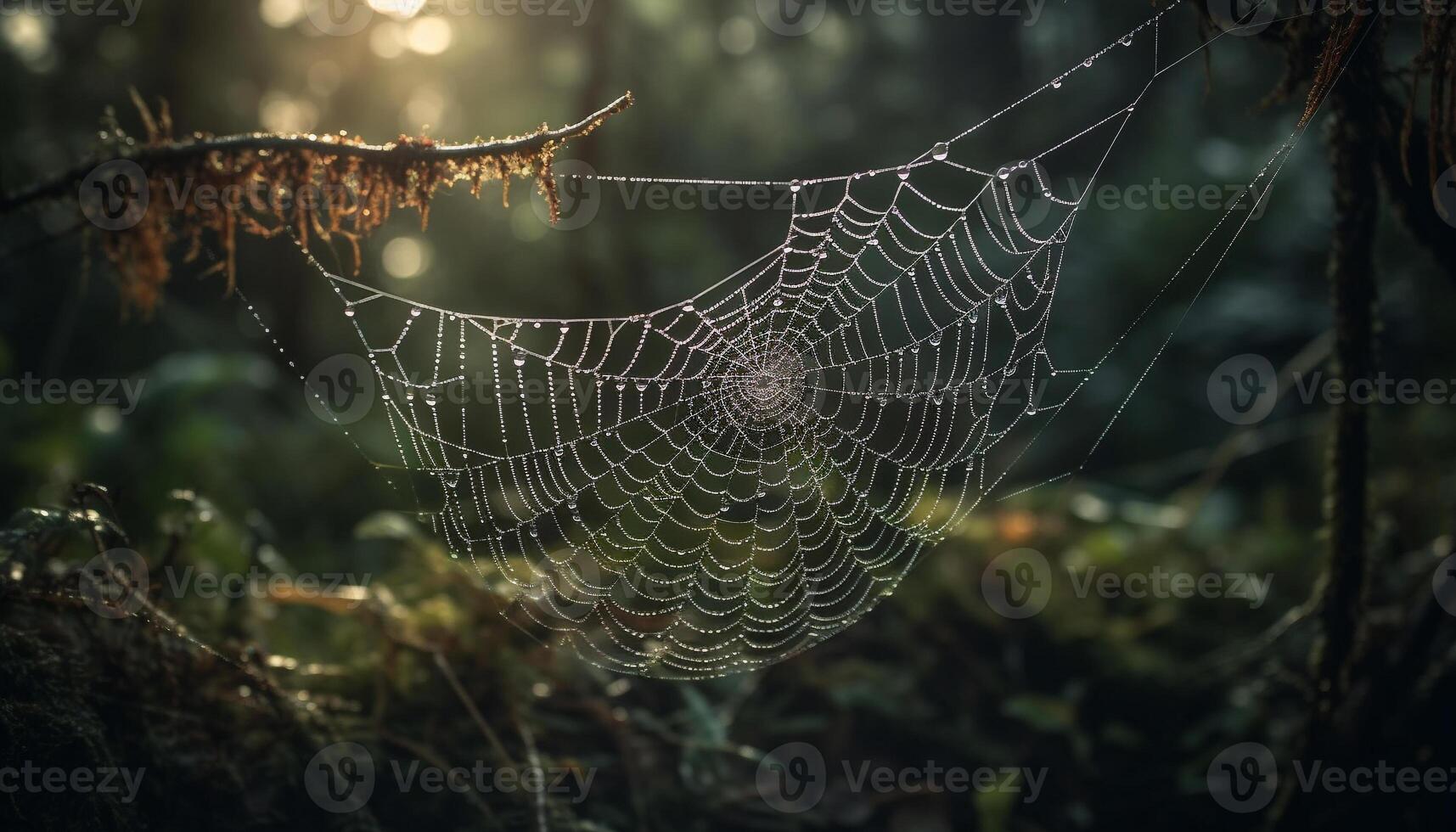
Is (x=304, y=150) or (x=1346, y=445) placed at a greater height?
(x=304, y=150)

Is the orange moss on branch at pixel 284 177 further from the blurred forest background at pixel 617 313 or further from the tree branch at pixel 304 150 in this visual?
the blurred forest background at pixel 617 313

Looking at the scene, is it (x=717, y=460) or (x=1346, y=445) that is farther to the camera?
(x=717, y=460)

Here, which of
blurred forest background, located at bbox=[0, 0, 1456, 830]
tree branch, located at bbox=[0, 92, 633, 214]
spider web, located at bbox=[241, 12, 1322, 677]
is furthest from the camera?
spider web, located at bbox=[241, 12, 1322, 677]

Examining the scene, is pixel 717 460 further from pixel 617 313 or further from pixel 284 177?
pixel 284 177

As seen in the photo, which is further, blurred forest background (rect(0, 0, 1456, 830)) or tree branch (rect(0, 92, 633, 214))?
blurred forest background (rect(0, 0, 1456, 830))

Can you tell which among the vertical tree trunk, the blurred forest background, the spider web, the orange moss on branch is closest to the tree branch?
the orange moss on branch

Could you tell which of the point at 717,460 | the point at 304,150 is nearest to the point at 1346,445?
the point at 717,460

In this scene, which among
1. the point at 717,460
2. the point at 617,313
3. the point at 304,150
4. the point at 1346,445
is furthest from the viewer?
the point at 617,313

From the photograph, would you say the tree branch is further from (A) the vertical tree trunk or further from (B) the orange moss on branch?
(A) the vertical tree trunk
